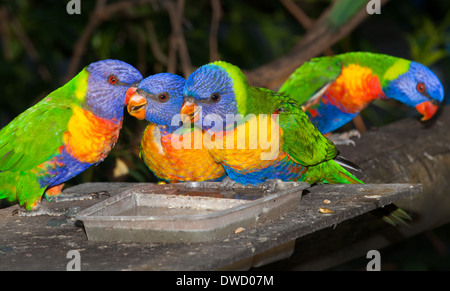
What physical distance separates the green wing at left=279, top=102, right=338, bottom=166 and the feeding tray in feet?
0.69

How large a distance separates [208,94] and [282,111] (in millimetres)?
375

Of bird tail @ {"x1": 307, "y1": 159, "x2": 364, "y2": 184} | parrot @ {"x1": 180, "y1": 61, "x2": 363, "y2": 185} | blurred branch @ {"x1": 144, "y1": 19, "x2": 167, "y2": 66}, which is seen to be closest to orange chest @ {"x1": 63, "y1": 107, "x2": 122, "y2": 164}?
parrot @ {"x1": 180, "y1": 61, "x2": 363, "y2": 185}

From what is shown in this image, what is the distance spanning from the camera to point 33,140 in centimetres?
245

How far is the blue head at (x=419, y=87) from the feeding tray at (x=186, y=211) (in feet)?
5.12

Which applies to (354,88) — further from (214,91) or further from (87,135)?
(87,135)

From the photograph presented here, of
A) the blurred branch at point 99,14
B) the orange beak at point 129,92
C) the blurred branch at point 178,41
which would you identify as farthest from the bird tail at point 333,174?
the blurred branch at point 99,14

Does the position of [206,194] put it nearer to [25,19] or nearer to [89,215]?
[89,215]

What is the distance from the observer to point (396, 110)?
17.2 ft

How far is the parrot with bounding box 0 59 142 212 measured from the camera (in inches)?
96.5

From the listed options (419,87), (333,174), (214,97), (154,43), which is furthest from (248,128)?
(154,43)

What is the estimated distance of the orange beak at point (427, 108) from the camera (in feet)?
11.5

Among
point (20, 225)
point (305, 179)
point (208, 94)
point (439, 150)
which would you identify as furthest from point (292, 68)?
point (20, 225)

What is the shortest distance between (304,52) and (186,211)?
2229mm

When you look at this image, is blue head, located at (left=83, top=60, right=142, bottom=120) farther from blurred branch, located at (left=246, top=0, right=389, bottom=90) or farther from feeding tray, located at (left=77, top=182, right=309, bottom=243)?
blurred branch, located at (left=246, top=0, right=389, bottom=90)
